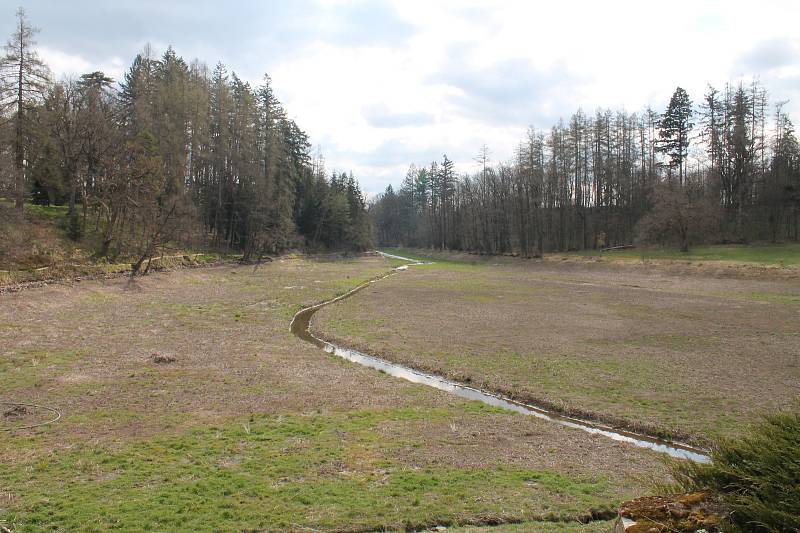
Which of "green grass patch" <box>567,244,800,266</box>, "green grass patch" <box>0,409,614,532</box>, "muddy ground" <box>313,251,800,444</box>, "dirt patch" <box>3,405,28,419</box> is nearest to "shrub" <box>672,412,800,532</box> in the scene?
"green grass patch" <box>0,409,614,532</box>

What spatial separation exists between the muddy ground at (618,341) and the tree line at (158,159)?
22.9 metres

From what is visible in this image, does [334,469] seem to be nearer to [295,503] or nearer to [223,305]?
[295,503]

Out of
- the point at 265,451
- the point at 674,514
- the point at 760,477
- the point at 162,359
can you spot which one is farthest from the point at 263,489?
the point at 162,359

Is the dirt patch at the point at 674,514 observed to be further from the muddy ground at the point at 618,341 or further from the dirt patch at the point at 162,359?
the dirt patch at the point at 162,359

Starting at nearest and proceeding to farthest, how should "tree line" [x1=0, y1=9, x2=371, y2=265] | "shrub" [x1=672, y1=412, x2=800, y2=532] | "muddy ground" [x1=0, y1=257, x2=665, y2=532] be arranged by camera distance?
"shrub" [x1=672, y1=412, x2=800, y2=532] < "muddy ground" [x1=0, y1=257, x2=665, y2=532] < "tree line" [x1=0, y1=9, x2=371, y2=265]

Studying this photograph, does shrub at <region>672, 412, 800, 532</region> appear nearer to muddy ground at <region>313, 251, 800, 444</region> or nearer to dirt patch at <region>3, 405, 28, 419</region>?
muddy ground at <region>313, 251, 800, 444</region>

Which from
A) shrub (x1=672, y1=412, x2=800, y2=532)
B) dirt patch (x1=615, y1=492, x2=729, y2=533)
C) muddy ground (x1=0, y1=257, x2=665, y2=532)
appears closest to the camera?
shrub (x1=672, y1=412, x2=800, y2=532)

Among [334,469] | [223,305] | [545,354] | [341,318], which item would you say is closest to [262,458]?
[334,469]

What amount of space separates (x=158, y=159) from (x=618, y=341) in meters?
41.0

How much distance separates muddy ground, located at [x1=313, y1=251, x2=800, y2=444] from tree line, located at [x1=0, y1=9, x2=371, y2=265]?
22.9 m

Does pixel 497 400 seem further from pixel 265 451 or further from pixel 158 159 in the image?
pixel 158 159

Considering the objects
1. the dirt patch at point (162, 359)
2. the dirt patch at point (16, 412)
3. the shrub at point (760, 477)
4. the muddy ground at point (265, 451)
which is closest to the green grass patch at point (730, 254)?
the muddy ground at point (265, 451)

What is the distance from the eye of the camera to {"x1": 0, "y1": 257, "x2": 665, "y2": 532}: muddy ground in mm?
7391

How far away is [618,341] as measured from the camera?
2144cm
